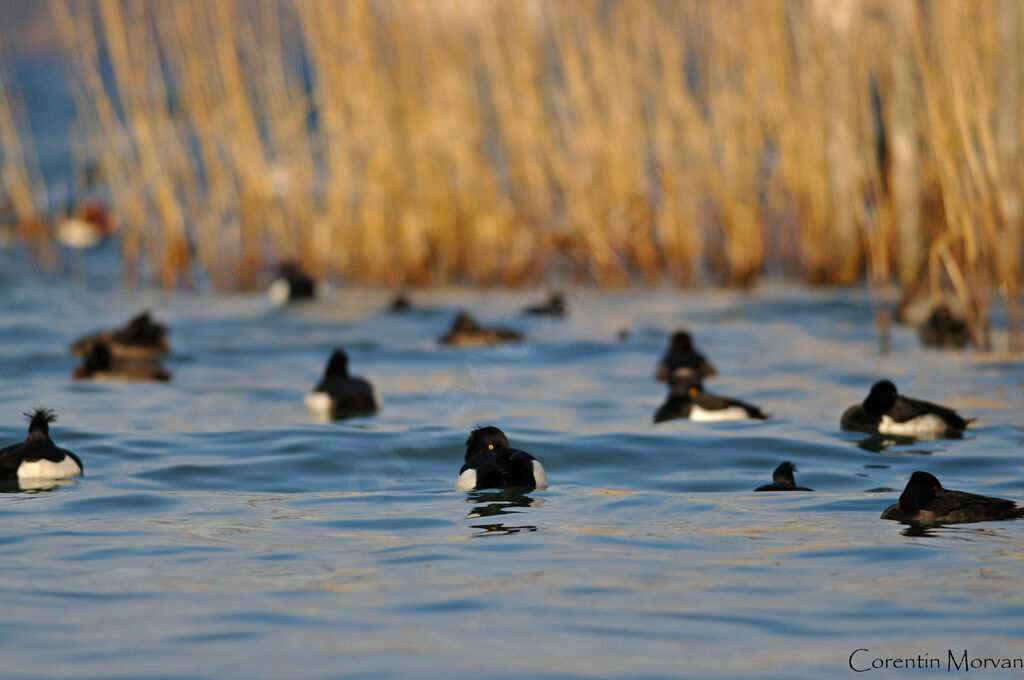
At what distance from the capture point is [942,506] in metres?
6.99

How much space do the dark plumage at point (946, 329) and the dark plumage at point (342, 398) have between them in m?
5.33

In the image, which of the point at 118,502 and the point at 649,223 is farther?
the point at 649,223

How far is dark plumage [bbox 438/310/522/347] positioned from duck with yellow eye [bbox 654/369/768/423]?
362 cm

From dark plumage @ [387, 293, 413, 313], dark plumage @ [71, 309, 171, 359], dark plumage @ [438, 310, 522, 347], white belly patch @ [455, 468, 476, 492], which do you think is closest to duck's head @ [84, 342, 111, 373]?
dark plumage @ [71, 309, 171, 359]

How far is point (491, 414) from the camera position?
1105 cm

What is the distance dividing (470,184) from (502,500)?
29.1ft

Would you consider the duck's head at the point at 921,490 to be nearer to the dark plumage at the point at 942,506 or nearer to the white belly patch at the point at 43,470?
the dark plumage at the point at 942,506

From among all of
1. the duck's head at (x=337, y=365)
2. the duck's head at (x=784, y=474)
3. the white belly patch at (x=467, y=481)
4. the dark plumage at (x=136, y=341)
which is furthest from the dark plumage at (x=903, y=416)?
the dark plumage at (x=136, y=341)

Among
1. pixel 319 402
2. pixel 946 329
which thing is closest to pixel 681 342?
pixel 946 329

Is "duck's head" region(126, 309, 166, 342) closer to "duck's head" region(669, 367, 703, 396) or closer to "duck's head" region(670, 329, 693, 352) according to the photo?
"duck's head" region(670, 329, 693, 352)

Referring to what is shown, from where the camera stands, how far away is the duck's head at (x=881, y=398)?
9.59 m

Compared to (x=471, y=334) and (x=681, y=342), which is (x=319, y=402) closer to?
(x=681, y=342)

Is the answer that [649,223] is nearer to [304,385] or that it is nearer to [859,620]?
[304,385]

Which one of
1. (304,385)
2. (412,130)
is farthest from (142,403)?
(412,130)
